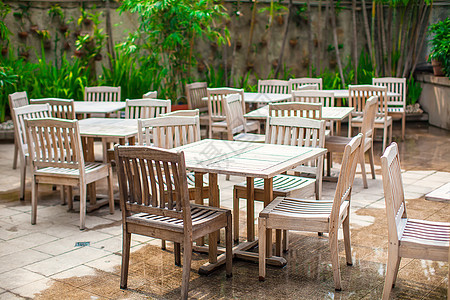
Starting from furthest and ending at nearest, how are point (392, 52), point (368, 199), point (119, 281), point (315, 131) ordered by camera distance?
point (392, 52)
point (368, 199)
point (315, 131)
point (119, 281)

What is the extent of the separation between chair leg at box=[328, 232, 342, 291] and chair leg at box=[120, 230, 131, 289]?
4.06ft

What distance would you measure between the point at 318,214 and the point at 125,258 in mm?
1223

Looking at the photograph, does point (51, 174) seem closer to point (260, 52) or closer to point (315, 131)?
point (315, 131)

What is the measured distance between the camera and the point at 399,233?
317cm

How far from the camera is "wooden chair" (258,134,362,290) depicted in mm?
3451

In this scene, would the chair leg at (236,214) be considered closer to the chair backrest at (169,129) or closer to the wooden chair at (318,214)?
the wooden chair at (318,214)

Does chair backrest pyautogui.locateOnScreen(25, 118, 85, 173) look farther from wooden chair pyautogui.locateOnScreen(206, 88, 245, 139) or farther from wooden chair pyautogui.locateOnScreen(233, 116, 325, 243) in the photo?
wooden chair pyautogui.locateOnScreen(206, 88, 245, 139)

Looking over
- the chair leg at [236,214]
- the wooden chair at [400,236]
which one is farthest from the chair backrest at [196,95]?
the wooden chair at [400,236]

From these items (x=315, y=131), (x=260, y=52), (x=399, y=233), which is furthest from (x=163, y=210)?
(x=260, y=52)

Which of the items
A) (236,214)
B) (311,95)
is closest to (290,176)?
(236,214)

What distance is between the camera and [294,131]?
466 centimetres

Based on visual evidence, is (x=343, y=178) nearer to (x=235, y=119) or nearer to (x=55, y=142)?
(x=55, y=142)

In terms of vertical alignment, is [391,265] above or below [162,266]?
above

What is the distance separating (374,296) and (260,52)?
27.5ft
